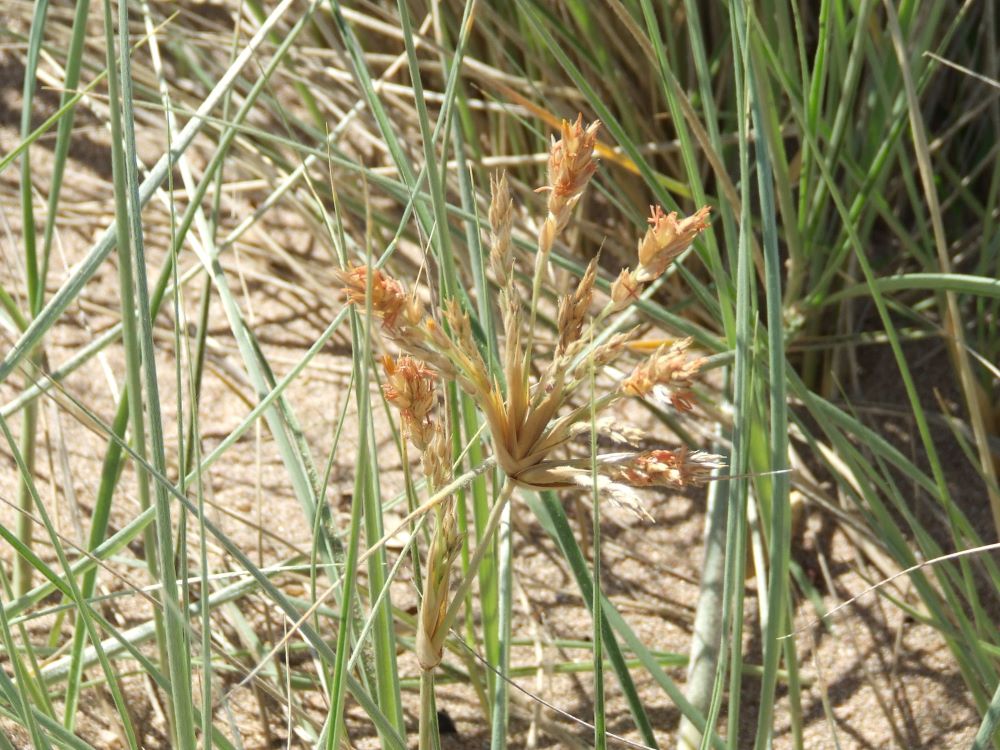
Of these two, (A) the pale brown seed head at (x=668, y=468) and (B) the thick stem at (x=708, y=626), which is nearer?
(A) the pale brown seed head at (x=668, y=468)

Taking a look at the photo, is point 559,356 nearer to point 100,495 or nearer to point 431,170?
point 431,170

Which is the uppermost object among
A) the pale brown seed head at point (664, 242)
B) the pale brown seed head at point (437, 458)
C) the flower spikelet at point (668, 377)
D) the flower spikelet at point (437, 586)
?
the pale brown seed head at point (664, 242)

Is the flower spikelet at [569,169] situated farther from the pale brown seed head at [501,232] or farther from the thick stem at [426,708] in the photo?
the thick stem at [426,708]

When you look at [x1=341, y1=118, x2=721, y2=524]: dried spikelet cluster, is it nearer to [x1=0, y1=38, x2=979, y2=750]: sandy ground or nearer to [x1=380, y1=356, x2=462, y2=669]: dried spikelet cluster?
[x1=380, y1=356, x2=462, y2=669]: dried spikelet cluster

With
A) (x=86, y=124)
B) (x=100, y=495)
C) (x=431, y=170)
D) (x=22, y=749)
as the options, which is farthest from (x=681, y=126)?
(x=86, y=124)

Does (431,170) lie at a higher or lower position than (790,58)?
lower

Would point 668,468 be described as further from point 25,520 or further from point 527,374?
point 25,520

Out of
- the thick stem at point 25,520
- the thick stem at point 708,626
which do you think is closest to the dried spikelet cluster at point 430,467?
the thick stem at point 708,626
